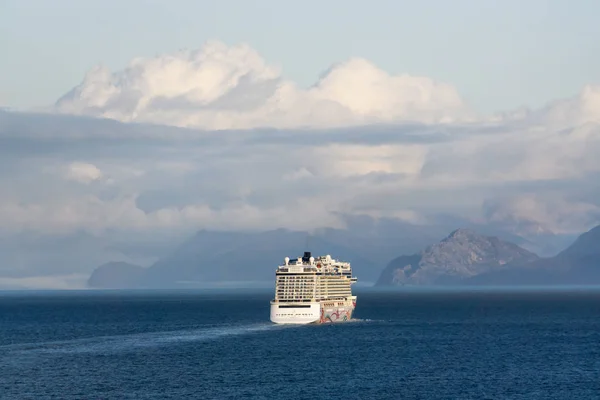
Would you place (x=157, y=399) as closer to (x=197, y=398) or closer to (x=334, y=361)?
(x=197, y=398)

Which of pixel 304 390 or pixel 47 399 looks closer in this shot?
pixel 47 399

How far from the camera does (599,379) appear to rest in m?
143

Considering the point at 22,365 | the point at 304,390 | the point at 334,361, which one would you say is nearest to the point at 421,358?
the point at 334,361

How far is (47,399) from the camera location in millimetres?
125062

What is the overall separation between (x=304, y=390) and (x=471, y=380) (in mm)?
26725

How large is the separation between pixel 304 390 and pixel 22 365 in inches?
2249

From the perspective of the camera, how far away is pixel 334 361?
16612cm

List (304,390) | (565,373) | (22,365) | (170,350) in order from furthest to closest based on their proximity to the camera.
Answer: (170,350) → (22,365) → (565,373) → (304,390)

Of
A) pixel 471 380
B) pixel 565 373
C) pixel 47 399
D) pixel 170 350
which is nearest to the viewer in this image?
pixel 47 399

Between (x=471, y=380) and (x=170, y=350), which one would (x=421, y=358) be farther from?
(x=170, y=350)

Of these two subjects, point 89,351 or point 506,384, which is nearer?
point 506,384

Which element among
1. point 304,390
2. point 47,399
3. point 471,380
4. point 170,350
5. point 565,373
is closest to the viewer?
point 47,399

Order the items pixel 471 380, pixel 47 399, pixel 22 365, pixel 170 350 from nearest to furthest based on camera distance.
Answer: pixel 47 399 → pixel 471 380 → pixel 22 365 → pixel 170 350

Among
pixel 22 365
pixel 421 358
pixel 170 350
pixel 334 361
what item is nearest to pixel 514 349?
pixel 421 358
